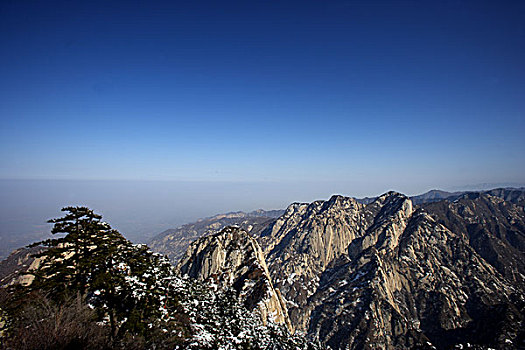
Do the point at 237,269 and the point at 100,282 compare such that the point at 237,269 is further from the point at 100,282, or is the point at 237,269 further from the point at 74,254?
the point at 74,254

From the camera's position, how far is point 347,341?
179 m

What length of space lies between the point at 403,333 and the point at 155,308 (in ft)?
763

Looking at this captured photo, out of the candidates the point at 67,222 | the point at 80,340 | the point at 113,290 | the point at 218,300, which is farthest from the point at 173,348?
the point at 218,300

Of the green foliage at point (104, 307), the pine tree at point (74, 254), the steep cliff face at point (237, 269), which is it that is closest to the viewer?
the green foliage at point (104, 307)

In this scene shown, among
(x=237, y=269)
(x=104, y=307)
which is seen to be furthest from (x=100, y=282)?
(x=237, y=269)

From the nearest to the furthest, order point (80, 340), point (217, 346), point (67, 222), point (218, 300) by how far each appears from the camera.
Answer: point (80, 340) → point (67, 222) → point (217, 346) → point (218, 300)

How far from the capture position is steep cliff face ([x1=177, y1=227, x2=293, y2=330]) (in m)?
48.6

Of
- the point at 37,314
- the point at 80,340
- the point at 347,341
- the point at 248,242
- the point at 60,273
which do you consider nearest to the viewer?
the point at 80,340

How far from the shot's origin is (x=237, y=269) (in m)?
60.1

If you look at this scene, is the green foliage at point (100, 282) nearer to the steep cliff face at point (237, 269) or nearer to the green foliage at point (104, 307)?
the green foliage at point (104, 307)

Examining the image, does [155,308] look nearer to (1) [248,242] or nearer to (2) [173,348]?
(2) [173,348]

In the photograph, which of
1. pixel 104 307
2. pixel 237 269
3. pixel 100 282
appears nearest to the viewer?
pixel 100 282

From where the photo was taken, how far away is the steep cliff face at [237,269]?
48.6 metres

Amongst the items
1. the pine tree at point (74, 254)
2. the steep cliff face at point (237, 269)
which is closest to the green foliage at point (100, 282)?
the pine tree at point (74, 254)
